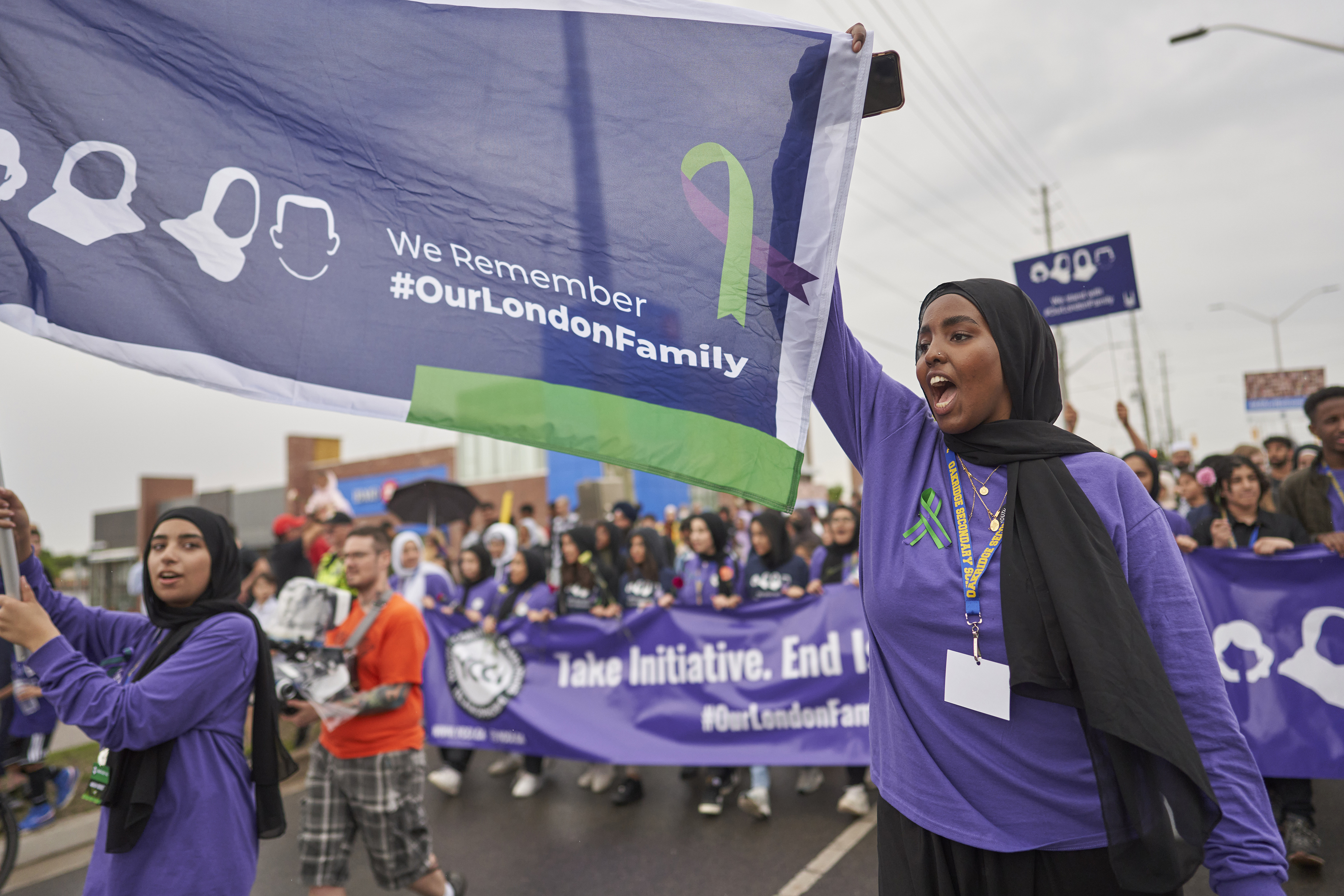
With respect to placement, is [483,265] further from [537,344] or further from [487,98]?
[487,98]

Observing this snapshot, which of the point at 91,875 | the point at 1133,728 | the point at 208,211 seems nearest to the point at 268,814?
the point at 91,875

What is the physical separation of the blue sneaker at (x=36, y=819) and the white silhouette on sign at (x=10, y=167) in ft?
17.3

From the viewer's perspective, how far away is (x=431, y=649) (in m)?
6.93

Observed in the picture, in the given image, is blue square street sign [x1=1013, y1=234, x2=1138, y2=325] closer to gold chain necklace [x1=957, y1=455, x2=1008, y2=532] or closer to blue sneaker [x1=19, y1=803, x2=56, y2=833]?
gold chain necklace [x1=957, y1=455, x2=1008, y2=532]

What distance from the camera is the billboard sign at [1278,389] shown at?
22.9m

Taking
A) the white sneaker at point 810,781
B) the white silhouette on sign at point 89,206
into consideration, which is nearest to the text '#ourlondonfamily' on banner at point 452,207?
the white silhouette on sign at point 89,206

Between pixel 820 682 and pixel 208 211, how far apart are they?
4.71 m

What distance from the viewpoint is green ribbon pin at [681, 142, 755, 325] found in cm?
204

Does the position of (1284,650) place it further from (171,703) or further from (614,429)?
(171,703)

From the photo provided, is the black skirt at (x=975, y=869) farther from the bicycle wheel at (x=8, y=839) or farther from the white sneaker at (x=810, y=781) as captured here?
the bicycle wheel at (x=8, y=839)

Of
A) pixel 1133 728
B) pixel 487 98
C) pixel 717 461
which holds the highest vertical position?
pixel 487 98

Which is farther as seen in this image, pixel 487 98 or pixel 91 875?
pixel 91 875

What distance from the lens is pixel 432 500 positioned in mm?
11898

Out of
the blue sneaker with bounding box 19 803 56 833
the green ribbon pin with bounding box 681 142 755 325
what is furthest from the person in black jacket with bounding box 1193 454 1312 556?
the blue sneaker with bounding box 19 803 56 833
